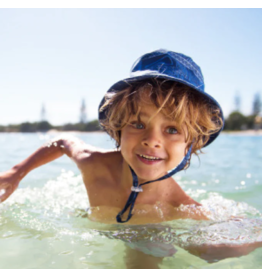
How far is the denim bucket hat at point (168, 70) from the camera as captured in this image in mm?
2137

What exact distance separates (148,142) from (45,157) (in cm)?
126

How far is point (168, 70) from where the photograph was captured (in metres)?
2.17

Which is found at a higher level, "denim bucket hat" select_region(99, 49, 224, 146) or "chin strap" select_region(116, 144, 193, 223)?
"denim bucket hat" select_region(99, 49, 224, 146)

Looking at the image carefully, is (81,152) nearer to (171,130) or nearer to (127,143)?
(127,143)

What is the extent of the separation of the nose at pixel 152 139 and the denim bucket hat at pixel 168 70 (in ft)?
1.24

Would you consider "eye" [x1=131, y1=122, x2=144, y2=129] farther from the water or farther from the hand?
the hand

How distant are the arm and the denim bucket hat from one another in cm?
88

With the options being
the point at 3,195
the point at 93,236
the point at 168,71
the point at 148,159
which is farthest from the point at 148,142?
the point at 3,195

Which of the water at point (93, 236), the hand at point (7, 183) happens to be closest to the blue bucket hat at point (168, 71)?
the water at point (93, 236)

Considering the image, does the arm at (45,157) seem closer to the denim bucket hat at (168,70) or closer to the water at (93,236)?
the water at (93,236)

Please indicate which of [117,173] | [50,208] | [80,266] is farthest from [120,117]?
[50,208]

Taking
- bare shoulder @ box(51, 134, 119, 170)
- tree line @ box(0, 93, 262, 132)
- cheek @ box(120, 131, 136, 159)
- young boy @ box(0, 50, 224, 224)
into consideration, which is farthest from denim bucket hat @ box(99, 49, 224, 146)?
tree line @ box(0, 93, 262, 132)

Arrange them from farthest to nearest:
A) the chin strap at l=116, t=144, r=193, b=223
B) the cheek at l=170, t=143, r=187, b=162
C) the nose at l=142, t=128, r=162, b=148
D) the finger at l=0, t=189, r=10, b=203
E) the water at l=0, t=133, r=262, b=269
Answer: the chin strap at l=116, t=144, r=193, b=223, the finger at l=0, t=189, r=10, b=203, the cheek at l=170, t=143, r=187, b=162, the nose at l=142, t=128, r=162, b=148, the water at l=0, t=133, r=262, b=269

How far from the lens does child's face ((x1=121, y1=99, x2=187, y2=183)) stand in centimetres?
208
